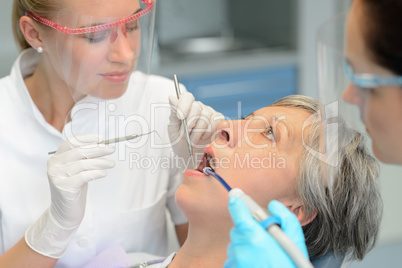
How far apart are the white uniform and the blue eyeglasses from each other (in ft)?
2.14

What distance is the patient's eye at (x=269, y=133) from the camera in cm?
142

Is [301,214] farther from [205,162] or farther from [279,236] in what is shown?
[279,236]

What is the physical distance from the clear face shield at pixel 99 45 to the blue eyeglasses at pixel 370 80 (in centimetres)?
58

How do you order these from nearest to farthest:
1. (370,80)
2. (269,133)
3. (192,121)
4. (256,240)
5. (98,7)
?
(370,80) < (256,240) < (98,7) < (269,133) < (192,121)

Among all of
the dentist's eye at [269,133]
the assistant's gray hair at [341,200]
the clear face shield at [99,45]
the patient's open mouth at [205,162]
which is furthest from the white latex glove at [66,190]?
the assistant's gray hair at [341,200]

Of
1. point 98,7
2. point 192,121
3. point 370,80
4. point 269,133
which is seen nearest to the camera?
point 370,80

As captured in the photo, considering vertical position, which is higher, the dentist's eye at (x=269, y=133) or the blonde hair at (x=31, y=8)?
the blonde hair at (x=31, y=8)

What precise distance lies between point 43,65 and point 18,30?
4.6 inches

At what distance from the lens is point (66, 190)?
1.41 m

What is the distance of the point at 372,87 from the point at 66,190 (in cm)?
79

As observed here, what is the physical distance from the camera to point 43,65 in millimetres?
1601

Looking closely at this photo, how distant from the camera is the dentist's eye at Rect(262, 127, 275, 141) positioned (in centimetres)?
142

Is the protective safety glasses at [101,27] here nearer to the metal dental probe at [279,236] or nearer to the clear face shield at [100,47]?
the clear face shield at [100,47]

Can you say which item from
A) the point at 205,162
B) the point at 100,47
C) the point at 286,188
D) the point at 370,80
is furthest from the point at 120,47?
the point at 370,80
